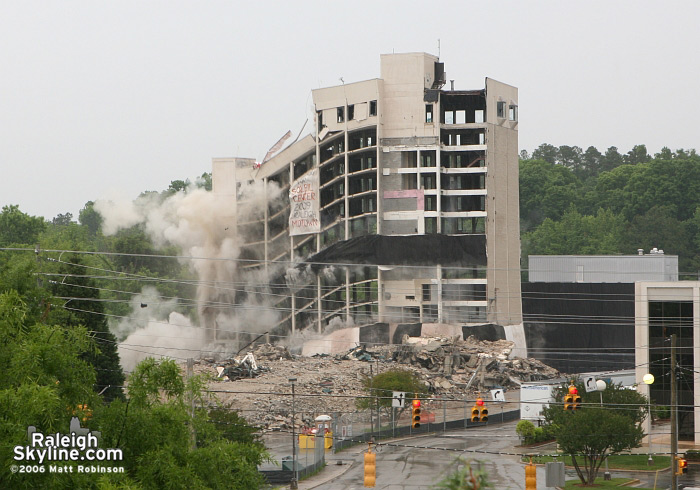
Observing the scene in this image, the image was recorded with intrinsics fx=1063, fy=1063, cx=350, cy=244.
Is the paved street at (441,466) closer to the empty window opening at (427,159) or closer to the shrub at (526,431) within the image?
the shrub at (526,431)

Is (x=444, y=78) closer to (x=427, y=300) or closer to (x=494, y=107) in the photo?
(x=494, y=107)

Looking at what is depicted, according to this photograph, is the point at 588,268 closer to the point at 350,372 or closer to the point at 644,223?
the point at 350,372

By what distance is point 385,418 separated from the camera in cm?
8675

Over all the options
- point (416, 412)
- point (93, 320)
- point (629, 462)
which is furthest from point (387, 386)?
point (416, 412)

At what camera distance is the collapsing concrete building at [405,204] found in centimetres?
11019

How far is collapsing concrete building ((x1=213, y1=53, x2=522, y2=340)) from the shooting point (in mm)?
110188

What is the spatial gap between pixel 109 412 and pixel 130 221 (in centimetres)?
11143

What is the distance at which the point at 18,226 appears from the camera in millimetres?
141750

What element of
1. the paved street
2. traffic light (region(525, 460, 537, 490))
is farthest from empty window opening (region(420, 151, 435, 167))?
traffic light (region(525, 460, 537, 490))

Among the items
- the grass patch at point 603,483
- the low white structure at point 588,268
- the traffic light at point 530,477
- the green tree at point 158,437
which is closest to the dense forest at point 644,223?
the low white structure at point 588,268

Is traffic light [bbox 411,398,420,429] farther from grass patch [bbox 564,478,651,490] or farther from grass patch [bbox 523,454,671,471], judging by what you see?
grass patch [bbox 523,454,671,471]

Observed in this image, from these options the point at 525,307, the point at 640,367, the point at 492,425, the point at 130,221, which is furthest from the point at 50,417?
the point at 130,221

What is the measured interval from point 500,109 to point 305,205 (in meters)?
23.3

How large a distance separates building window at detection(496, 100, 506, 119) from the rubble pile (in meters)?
23.9
